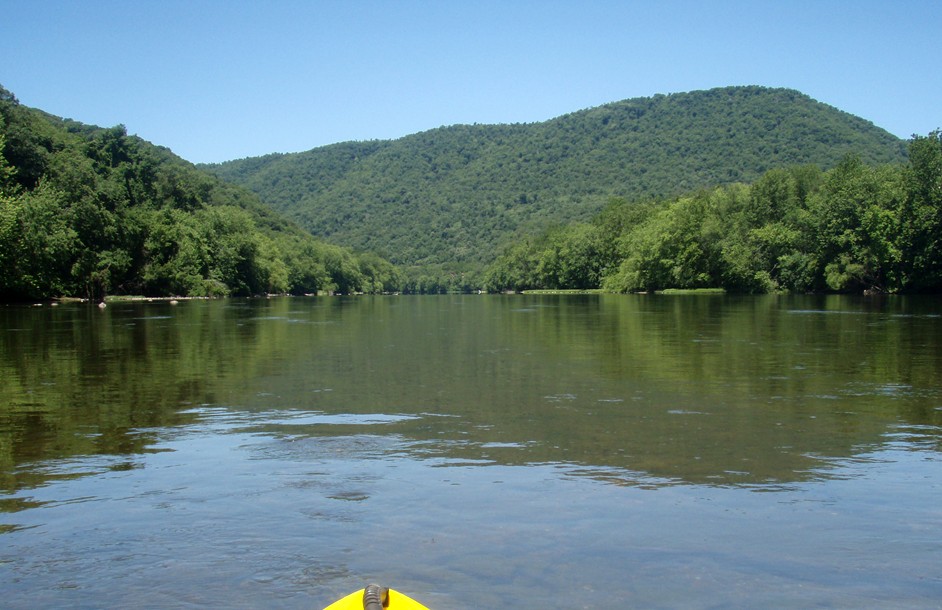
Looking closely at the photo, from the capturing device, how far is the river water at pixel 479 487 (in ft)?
20.8

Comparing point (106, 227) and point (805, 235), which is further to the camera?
point (805, 235)

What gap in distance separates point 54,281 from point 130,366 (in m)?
70.7

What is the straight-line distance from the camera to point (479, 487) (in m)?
9.19

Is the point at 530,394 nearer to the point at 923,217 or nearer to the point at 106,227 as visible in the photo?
the point at 923,217

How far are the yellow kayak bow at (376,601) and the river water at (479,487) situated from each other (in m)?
0.98

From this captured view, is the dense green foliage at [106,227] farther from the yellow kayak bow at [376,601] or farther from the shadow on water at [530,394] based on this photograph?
the yellow kayak bow at [376,601]

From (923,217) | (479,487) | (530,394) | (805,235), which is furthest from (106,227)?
(479,487)

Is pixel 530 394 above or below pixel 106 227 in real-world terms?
below

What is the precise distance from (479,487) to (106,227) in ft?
325

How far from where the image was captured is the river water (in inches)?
249

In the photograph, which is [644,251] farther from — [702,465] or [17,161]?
[702,465]

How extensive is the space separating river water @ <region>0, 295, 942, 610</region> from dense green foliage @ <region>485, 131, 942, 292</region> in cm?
8103

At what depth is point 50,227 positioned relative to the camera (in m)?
80.2

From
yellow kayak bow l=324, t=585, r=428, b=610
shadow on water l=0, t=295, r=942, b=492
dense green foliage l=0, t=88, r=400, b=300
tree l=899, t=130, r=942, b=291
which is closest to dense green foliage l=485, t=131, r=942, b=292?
tree l=899, t=130, r=942, b=291
